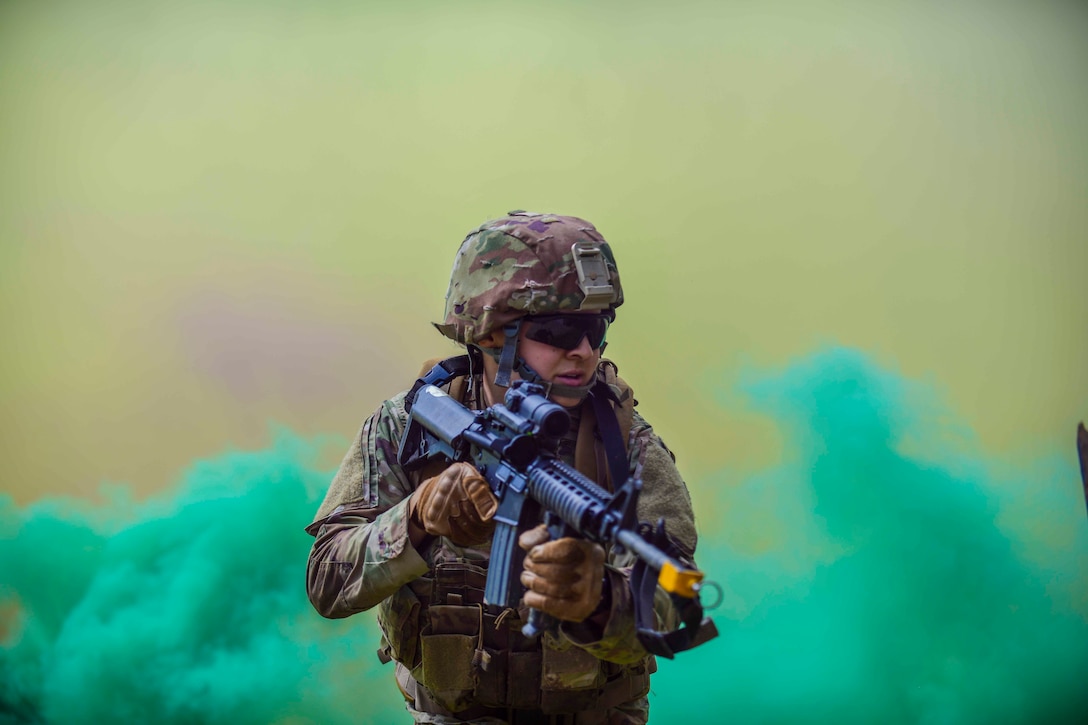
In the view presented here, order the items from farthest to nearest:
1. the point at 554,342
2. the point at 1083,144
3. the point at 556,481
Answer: the point at 1083,144
the point at 554,342
the point at 556,481

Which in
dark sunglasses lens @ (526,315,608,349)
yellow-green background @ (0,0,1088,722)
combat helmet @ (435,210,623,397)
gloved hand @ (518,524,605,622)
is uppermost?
yellow-green background @ (0,0,1088,722)

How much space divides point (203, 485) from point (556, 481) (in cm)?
207

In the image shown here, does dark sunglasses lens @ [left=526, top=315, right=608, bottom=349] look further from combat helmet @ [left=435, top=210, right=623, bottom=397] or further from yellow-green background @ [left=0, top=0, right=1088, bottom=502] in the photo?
yellow-green background @ [left=0, top=0, right=1088, bottom=502]

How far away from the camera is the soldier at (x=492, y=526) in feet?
7.43

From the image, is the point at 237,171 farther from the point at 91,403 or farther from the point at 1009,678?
the point at 1009,678

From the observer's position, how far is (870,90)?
3.55 m

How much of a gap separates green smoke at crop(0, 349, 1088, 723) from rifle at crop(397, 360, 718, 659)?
4.55ft

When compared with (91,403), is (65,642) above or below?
below

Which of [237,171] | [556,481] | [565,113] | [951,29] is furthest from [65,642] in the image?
[951,29]

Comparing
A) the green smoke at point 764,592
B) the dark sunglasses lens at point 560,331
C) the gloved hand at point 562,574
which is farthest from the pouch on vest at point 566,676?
the green smoke at point 764,592

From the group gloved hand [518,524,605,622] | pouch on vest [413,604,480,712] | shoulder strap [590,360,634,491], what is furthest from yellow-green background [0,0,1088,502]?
gloved hand [518,524,605,622]

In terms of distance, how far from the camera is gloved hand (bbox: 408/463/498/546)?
6.61 ft

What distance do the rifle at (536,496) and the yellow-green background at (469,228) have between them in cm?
127

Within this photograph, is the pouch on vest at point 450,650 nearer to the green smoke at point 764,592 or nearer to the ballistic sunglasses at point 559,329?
the ballistic sunglasses at point 559,329
